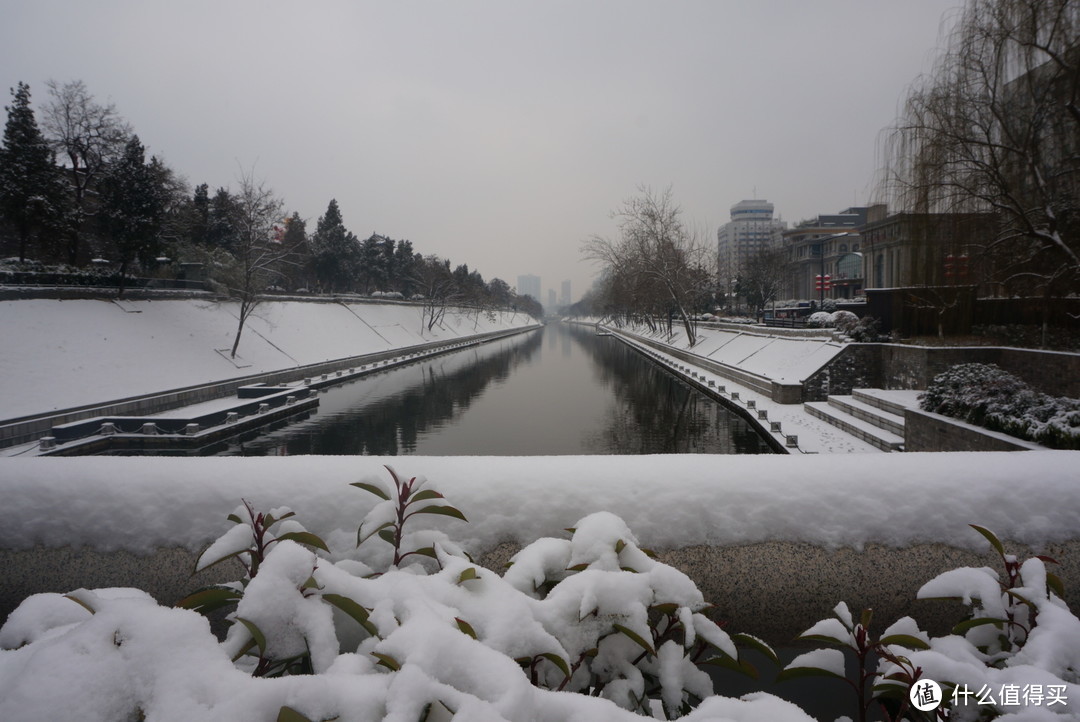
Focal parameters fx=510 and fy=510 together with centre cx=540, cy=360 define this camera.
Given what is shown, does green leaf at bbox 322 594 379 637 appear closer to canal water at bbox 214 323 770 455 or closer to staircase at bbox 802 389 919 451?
canal water at bbox 214 323 770 455

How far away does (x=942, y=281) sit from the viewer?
1277cm

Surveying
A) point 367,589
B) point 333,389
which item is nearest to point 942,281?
point 367,589

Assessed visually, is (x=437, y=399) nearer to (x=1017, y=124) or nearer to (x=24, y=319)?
(x=24, y=319)

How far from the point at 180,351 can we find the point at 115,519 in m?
26.8

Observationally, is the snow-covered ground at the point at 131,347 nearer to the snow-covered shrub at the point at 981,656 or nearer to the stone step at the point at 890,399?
the snow-covered shrub at the point at 981,656

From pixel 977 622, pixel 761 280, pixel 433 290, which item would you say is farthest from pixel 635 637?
pixel 433 290

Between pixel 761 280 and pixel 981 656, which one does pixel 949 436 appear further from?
pixel 761 280

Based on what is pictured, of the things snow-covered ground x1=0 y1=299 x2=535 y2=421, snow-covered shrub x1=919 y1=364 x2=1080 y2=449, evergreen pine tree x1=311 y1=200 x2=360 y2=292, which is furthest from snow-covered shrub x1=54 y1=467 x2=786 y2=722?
evergreen pine tree x1=311 y1=200 x2=360 y2=292

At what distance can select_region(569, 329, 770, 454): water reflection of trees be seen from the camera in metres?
13.3

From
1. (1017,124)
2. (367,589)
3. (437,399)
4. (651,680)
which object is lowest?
(437,399)

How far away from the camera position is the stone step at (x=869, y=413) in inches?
492

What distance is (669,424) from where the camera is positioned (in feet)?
53.1

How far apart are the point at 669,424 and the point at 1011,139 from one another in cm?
1043

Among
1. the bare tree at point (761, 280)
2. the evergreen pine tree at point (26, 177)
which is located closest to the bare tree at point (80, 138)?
the evergreen pine tree at point (26, 177)
